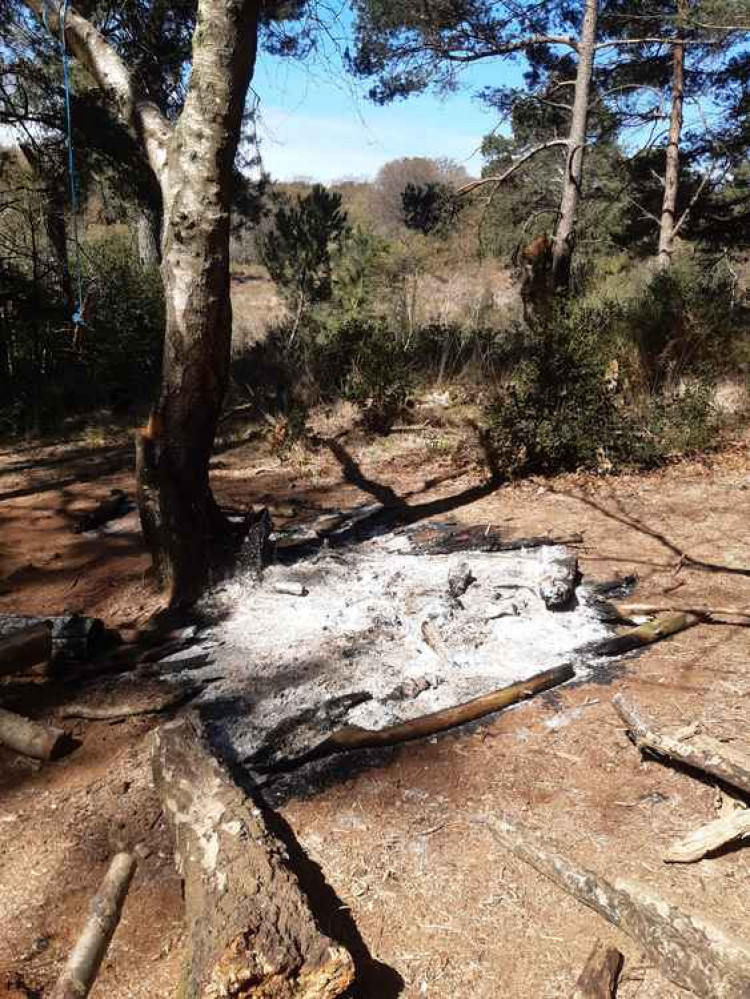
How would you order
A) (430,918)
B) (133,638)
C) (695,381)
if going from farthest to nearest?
(695,381) → (133,638) → (430,918)

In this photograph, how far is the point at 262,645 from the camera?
361 centimetres

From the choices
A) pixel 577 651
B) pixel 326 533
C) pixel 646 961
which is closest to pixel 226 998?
pixel 646 961

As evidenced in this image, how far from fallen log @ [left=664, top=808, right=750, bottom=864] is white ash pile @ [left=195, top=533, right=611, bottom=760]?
3.58 feet

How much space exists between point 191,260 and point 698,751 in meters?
3.27

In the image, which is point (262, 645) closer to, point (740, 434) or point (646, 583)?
point (646, 583)

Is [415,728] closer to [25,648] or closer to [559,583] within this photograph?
[559,583]

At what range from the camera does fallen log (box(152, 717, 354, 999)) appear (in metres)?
1.63

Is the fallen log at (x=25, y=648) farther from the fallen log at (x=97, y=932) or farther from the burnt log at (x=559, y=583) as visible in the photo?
the burnt log at (x=559, y=583)

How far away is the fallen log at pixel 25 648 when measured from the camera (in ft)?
11.0

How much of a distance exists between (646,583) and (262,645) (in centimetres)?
235

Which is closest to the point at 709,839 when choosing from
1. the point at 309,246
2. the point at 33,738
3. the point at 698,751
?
the point at 698,751

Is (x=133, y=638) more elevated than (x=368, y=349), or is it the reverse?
(x=368, y=349)

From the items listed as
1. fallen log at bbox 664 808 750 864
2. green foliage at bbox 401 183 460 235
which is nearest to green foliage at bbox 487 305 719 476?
fallen log at bbox 664 808 750 864

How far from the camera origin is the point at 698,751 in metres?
2.49
